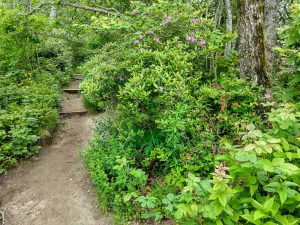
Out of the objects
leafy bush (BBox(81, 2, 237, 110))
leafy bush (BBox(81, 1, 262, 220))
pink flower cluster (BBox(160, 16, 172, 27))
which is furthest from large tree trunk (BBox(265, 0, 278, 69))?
pink flower cluster (BBox(160, 16, 172, 27))

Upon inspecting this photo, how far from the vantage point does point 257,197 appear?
7.63 ft

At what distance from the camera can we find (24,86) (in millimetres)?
7945

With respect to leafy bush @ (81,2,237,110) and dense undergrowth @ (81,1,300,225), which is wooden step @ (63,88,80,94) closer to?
leafy bush @ (81,2,237,110)

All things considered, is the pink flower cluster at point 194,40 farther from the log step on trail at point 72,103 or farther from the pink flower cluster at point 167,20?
the log step on trail at point 72,103

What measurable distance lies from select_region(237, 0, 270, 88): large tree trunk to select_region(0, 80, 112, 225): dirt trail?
141 inches

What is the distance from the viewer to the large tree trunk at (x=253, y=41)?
4.38 m

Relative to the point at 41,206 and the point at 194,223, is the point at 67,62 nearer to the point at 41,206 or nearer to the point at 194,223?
the point at 41,206

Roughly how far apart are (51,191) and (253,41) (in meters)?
4.69

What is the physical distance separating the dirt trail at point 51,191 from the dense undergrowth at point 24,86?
36 centimetres

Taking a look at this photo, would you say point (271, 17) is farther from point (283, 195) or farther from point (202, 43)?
point (283, 195)

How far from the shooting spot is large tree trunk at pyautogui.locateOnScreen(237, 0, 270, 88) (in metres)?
4.38

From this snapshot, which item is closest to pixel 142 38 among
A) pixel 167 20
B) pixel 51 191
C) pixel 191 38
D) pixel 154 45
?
pixel 154 45

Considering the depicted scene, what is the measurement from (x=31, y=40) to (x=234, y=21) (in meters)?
11.4

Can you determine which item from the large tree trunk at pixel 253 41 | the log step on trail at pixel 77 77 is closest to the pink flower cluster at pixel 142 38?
the large tree trunk at pixel 253 41
